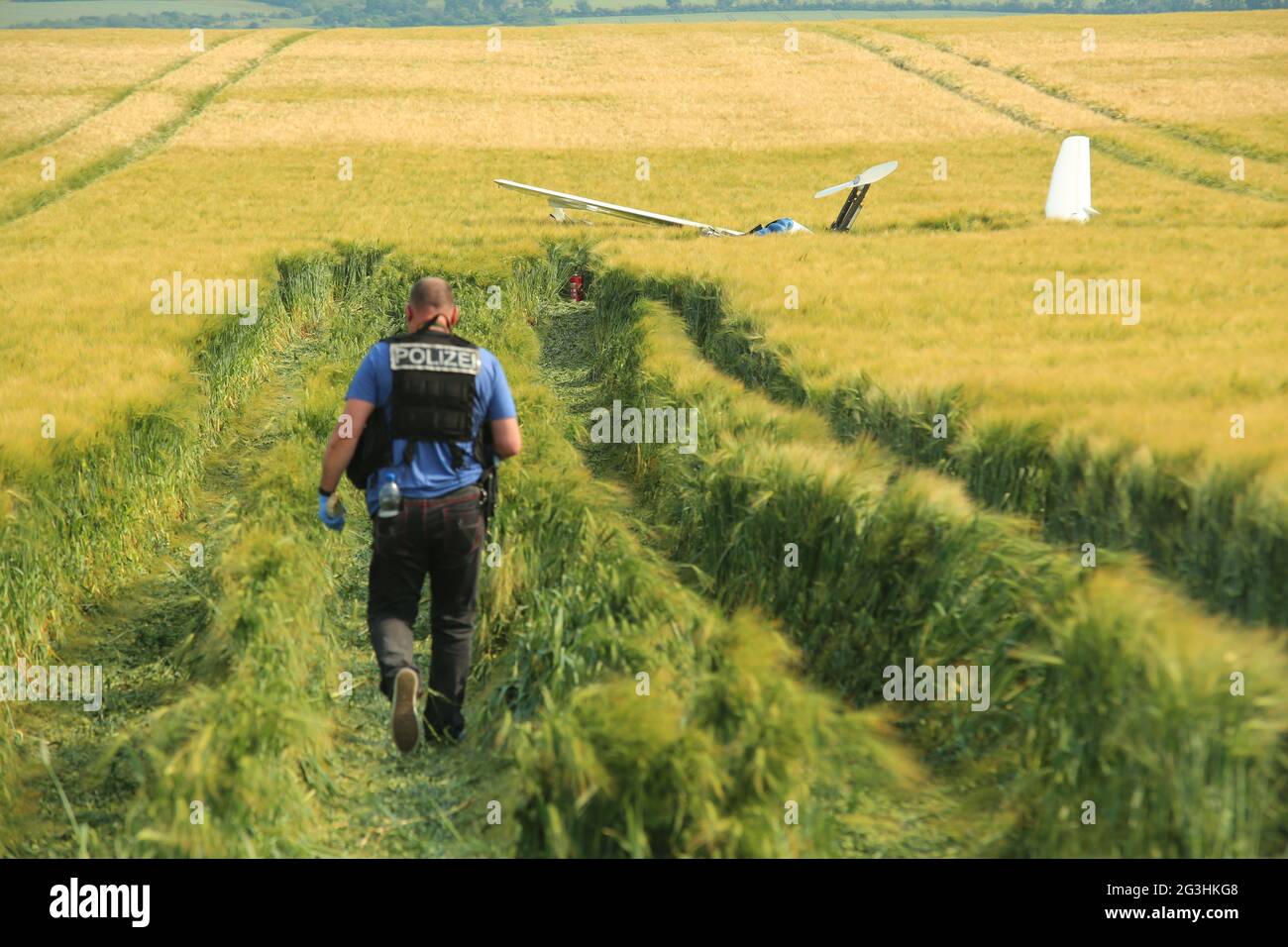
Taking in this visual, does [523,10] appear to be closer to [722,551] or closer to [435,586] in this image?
[722,551]

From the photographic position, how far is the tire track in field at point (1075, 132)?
28281 mm

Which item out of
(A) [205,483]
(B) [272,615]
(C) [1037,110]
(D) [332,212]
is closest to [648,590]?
(B) [272,615]

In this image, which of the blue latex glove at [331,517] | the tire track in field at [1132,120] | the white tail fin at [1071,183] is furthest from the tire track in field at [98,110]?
the blue latex glove at [331,517]

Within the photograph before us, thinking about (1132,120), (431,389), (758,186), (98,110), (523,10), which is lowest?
(431,389)

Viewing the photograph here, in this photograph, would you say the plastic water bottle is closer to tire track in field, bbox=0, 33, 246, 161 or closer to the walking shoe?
the walking shoe

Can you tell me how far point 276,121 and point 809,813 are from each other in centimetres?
4196

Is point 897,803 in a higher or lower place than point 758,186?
lower

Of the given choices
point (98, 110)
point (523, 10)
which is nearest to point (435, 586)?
point (98, 110)

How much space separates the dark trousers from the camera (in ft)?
17.7

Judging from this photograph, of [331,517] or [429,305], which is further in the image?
[331,517]

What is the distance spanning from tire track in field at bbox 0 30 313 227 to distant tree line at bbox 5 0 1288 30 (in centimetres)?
9537

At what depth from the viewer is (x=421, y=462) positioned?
5.41 m

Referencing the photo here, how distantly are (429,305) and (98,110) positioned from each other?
145 feet
